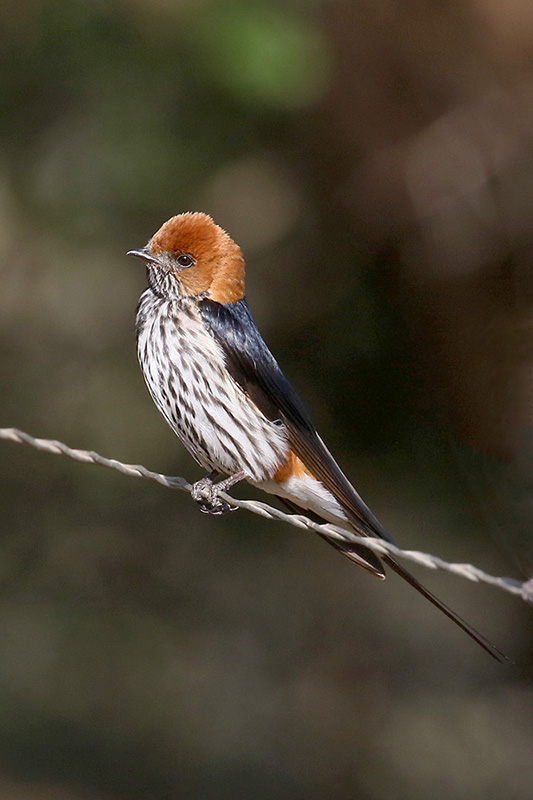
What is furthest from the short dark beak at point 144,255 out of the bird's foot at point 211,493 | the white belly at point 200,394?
the bird's foot at point 211,493

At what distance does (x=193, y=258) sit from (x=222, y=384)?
44 centimetres

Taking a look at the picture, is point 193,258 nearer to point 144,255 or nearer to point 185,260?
point 185,260

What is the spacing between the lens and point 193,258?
3.56 m

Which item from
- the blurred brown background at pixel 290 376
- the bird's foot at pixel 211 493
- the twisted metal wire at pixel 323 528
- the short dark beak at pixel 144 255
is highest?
the blurred brown background at pixel 290 376

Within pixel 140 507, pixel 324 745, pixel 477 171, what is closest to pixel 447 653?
pixel 324 745

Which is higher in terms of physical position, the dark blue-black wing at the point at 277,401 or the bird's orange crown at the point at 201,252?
the bird's orange crown at the point at 201,252

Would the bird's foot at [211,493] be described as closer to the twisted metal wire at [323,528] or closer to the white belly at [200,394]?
the white belly at [200,394]

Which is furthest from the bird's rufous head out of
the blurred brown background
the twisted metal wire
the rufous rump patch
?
the blurred brown background

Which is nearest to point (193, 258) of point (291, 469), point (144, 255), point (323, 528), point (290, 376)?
point (144, 255)

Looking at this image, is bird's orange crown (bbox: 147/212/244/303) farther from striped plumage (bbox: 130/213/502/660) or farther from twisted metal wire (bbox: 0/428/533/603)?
twisted metal wire (bbox: 0/428/533/603)

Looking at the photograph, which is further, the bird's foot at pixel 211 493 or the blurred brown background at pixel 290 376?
the blurred brown background at pixel 290 376

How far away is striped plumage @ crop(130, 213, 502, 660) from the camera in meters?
3.42

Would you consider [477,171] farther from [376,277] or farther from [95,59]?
[95,59]

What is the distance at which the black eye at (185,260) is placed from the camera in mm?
3562
